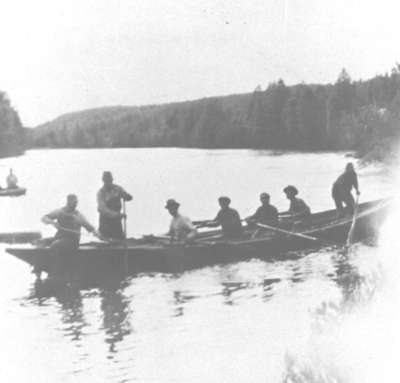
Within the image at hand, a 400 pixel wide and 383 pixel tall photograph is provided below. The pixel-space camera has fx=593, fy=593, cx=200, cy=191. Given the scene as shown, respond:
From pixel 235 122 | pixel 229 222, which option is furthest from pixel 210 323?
pixel 235 122

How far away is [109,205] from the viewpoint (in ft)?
38.9

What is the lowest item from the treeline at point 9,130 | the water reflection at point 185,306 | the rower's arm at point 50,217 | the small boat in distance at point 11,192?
the water reflection at point 185,306

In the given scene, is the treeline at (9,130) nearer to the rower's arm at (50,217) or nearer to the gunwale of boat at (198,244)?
the gunwale of boat at (198,244)

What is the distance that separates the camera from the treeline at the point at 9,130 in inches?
2151

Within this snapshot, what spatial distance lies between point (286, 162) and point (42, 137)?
3615 cm

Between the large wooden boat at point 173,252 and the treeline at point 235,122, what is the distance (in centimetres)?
3039

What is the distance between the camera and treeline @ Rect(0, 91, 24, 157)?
54641mm

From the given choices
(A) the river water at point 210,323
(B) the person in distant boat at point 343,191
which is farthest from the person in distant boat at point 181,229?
(B) the person in distant boat at point 343,191

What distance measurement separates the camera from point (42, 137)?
72562 mm

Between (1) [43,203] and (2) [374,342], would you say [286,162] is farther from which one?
(2) [374,342]

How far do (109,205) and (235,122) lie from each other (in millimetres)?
55710

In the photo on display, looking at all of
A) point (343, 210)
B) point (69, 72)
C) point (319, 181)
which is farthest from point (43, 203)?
point (343, 210)

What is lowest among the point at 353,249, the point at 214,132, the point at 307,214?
the point at 353,249

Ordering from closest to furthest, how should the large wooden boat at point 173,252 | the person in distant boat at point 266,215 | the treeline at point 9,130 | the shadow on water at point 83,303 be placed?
the shadow on water at point 83,303 → the large wooden boat at point 173,252 → the person in distant boat at point 266,215 → the treeline at point 9,130
